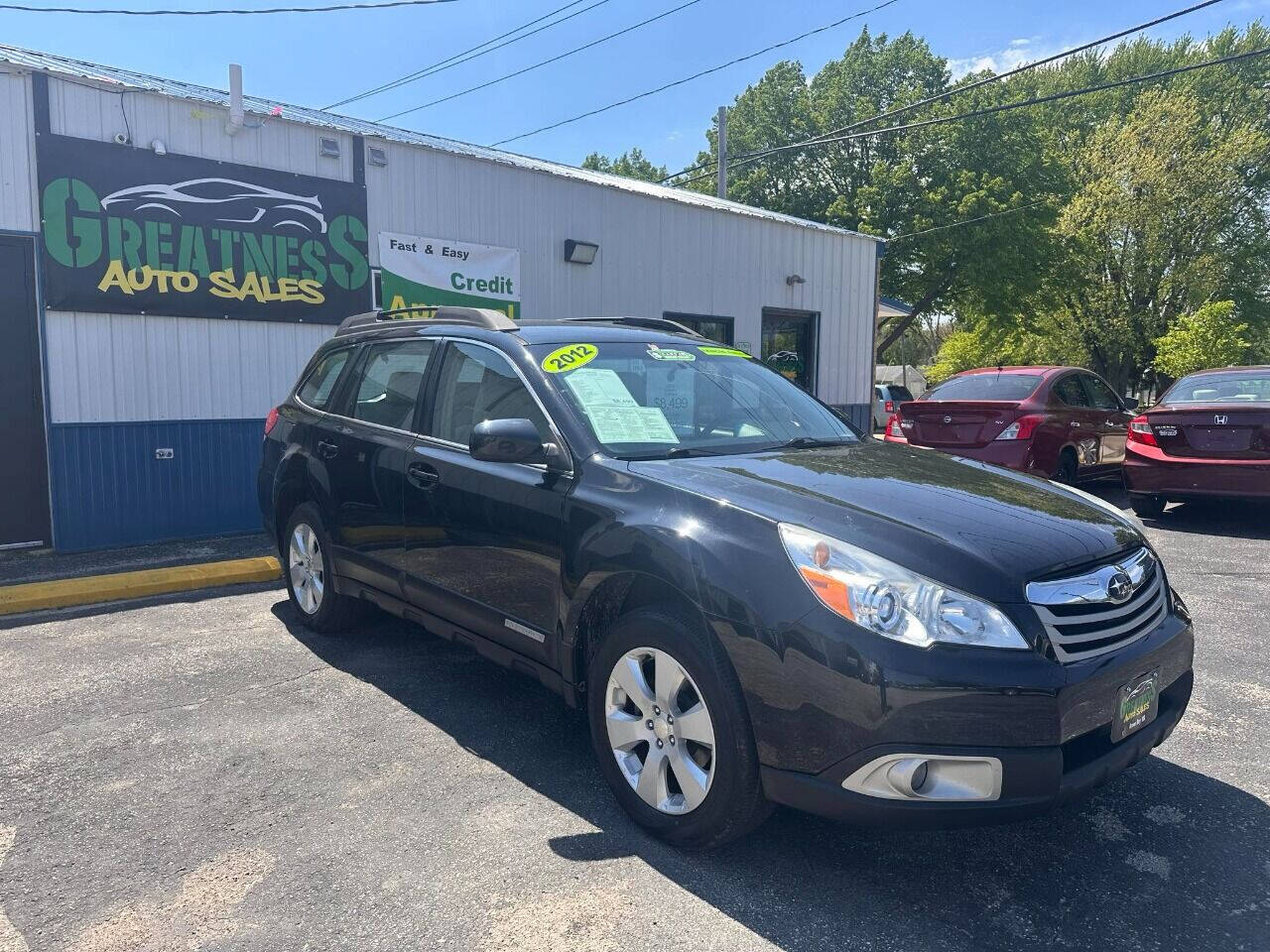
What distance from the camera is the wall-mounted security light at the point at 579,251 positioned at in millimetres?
10219

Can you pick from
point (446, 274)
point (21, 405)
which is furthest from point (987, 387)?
point (21, 405)

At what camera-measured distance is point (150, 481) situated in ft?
24.7

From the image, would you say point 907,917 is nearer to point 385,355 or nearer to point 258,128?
point 385,355

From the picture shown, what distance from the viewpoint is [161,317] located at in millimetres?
7500

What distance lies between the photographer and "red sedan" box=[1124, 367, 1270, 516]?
7.83 m

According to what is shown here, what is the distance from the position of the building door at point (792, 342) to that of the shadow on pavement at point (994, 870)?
10.1 metres

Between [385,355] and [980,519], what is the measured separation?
3.06m

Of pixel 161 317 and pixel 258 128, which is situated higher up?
pixel 258 128

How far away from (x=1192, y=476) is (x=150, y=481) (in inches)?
357

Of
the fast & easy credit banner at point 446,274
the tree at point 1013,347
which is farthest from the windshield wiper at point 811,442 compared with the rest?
the tree at point 1013,347

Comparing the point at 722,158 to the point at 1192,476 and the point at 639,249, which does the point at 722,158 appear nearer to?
the point at 639,249

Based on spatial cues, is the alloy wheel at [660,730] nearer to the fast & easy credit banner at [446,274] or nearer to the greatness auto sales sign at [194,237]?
the greatness auto sales sign at [194,237]

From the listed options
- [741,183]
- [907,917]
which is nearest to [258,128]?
[907,917]

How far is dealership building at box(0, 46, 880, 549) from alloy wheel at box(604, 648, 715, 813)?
6030 mm
